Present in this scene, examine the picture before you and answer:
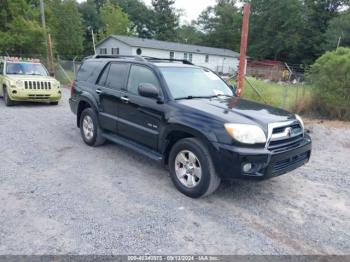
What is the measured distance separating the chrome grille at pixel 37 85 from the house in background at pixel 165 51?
2226cm

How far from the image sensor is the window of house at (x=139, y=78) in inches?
193

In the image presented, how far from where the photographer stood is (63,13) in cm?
3988

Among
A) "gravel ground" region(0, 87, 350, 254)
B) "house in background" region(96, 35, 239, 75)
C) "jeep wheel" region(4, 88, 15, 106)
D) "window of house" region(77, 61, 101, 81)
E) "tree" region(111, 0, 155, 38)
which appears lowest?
"gravel ground" region(0, 87, 350, 254)

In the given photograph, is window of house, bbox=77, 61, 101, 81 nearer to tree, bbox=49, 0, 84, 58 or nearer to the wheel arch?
the wheel arch

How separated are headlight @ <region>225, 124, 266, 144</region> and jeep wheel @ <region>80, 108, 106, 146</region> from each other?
121 inches

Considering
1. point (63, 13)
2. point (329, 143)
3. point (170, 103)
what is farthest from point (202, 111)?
point (63, 13)

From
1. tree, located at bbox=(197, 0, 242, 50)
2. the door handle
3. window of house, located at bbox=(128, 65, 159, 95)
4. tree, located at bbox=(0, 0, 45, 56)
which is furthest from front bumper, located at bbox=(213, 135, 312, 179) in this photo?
tree, located at bbox=(197, 0, 242, 50)

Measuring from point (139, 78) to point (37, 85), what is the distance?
265 inches

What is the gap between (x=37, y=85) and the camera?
10500 mm

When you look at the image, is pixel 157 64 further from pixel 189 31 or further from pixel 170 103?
pixel 189 31

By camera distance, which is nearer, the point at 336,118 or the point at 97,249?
the point at 97,249

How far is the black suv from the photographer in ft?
12.3

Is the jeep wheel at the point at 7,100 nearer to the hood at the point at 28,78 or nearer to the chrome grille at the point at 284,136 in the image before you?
the hood at the point at 28,78

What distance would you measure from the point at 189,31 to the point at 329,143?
62712mm
